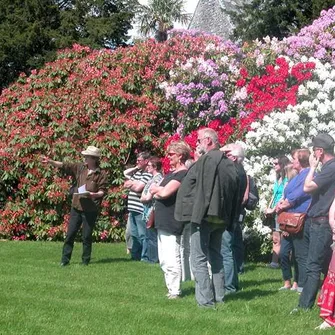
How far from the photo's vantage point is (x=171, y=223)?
9.87m

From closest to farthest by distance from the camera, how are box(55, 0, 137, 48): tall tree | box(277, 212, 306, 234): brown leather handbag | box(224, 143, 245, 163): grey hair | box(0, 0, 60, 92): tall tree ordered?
1. box(277, 212, 306, 234): brown leather handbag
2. box(224, 143, 245, 163): grey hair
3. box(0, 0, 60, 92): tall tree
4. box(55, 0, 137, 48): tall tree

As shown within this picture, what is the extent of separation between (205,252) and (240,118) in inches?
372

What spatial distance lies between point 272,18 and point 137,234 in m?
18.7

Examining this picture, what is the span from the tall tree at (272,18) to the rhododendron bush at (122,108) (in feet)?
32.0

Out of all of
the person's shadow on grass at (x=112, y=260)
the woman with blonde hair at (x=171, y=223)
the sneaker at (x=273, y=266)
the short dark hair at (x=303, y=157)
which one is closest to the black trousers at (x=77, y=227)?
the person's shadow on grass at (x=112, y=260)

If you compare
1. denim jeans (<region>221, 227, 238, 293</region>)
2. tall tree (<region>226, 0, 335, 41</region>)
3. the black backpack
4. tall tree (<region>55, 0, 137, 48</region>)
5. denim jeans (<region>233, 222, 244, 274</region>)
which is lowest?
denim jeans (<region>221, 227, 238, 293</region>)

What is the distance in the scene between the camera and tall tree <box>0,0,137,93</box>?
37.6m

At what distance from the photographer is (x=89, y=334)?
7.46 m

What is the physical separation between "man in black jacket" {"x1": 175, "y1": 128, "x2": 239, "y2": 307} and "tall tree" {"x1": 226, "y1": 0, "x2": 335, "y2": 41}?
2116cm

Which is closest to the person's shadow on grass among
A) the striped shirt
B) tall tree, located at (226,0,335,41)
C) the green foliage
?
the striped shirt

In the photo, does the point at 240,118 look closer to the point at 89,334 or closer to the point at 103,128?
the point at 103,128

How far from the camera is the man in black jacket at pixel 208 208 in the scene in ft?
29.2

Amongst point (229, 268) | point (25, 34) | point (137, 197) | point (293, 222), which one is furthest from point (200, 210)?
point (25, 34)

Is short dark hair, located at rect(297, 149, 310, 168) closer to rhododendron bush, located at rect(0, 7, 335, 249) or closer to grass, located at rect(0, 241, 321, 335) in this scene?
grass, located at rect(0, 241, 321, 335)
